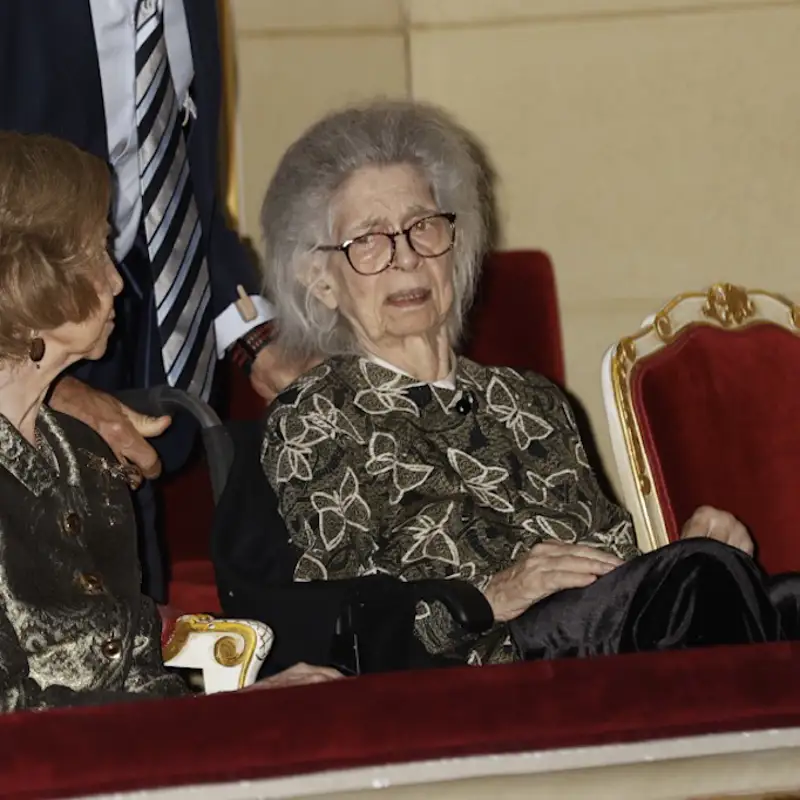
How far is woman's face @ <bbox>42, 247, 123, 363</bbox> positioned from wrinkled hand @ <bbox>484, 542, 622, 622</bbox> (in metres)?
0.65

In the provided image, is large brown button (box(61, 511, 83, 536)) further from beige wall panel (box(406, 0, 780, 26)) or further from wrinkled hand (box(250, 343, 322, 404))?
beige wall panel (box(406, 0, 780, 26))

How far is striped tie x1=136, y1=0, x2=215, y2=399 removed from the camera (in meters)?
2.58

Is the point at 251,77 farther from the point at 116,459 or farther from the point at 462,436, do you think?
the point at 116,459

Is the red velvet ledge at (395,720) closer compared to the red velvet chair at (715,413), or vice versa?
the red velvet ledge at (395,720)

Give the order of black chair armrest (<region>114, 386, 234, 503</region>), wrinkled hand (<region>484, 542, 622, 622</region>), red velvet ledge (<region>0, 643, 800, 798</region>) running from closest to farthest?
red velvet ledge (<region>0, 643, 800, 798</region>) < wrinkled hand (<region>484, 542, 622, 622</region>) < black chair armrest (<region>114, 386, 234, 503</region>)

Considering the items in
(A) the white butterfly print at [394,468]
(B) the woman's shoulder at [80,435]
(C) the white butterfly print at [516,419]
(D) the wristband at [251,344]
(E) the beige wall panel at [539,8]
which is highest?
(E) the beige wall panel at [539,8]

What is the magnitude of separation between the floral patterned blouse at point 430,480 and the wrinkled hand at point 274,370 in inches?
7.7

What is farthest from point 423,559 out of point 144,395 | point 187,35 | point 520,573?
point 187,35

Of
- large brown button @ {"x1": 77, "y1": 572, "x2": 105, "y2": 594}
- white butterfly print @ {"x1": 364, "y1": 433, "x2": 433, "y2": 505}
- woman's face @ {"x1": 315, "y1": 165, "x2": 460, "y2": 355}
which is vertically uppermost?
woman's face @ {"x1": 315, "y1": 165, "x2": 460, "y2": 355}

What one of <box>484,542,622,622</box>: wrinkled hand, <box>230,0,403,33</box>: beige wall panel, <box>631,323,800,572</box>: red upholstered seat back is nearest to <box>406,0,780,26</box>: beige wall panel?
<box>230,0,403,33</box>: beige wall panel

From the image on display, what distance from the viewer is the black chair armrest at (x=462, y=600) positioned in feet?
6.72

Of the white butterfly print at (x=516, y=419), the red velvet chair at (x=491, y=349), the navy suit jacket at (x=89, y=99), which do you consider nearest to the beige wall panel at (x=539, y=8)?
the red velvet chair at (x=491, y=349)

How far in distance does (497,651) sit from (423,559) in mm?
178

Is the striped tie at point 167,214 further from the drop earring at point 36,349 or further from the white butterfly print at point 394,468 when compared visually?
the drop earring at point 36,349
